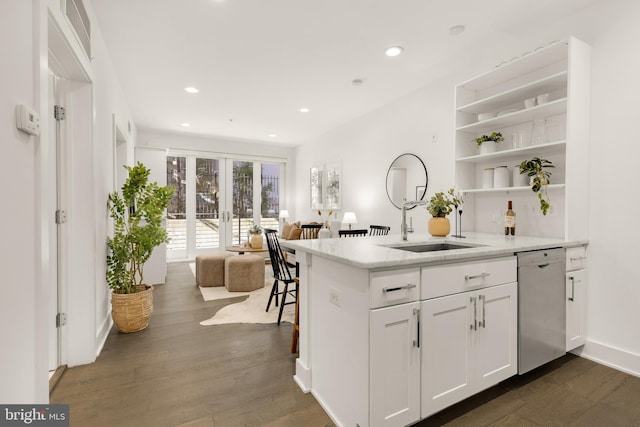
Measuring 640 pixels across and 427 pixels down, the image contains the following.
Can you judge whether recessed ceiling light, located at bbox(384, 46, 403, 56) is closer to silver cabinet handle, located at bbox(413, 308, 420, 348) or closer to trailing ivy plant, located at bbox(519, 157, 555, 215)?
trailing ivy plant, located at bbox(519, 157, 555, 215)

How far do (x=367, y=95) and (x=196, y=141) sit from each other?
14.0 feet

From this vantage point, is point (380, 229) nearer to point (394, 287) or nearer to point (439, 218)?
point (439, 218)

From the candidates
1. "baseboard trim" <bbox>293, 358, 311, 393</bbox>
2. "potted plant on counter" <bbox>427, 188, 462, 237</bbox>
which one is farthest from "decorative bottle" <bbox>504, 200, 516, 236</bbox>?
"baseboard trim" <bbox>293, 358, 311, 393</bbox>

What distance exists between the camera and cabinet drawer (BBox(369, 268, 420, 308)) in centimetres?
149

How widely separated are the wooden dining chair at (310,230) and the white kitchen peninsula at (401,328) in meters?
4.07

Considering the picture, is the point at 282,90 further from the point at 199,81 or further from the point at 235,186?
the point at 235,186

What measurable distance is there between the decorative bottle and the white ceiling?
1595 millimetres

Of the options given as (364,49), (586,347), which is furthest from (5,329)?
(586,347)

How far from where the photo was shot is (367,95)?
173 inches

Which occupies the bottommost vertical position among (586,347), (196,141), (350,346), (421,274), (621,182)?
(586,347)

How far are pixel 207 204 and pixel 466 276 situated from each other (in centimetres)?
638

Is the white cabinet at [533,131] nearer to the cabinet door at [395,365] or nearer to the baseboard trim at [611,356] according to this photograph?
the baseboard trim at [611,356]

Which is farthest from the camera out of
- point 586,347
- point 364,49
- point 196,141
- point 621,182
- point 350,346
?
point 196,141

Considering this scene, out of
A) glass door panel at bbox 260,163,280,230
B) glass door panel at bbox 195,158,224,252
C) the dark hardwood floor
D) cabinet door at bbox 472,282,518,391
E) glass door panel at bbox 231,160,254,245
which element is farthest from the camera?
glass door panel at bbox 260,163,280,230
